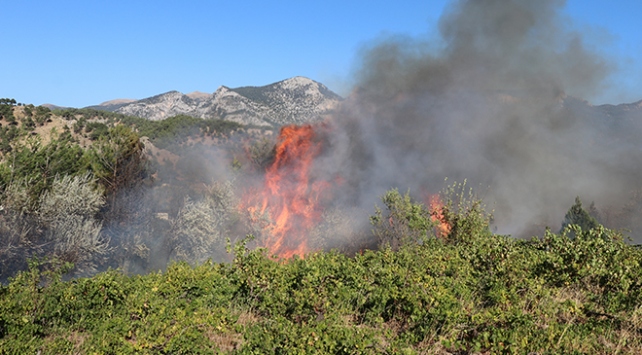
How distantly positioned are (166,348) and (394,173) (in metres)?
30.1

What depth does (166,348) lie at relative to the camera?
7203mm

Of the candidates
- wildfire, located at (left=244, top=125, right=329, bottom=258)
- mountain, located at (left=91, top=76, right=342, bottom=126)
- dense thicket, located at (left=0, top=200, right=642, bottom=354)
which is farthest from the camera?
mountain, located at (left=91, top=76, right=342, bottom=126)

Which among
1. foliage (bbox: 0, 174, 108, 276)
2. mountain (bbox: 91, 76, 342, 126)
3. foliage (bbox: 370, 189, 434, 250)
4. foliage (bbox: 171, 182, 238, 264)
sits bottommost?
foliage (bbox: 0, 174, 108, 276)

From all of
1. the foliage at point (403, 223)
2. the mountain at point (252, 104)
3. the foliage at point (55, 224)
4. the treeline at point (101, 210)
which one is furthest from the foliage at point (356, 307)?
the mountain at point (252, 104)

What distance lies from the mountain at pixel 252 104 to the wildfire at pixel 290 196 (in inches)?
2017

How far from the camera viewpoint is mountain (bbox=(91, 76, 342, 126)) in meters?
96.2

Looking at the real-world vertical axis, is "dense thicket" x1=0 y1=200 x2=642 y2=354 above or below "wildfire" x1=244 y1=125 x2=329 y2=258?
below

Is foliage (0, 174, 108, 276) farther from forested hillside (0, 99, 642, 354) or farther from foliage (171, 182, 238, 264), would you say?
foliage (171, 182, 238, 264)

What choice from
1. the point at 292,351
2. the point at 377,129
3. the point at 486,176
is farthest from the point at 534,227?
the point at 292,351

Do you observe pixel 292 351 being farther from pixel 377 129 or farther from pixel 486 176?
pixel 486 176

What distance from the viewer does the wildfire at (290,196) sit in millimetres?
31270

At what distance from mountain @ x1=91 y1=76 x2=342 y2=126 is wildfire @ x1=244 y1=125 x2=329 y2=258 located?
168ft

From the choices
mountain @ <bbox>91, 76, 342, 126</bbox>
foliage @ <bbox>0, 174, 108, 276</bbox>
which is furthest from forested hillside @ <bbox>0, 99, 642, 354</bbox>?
mountain @ <bbox>91, 76, 342, 126</bbox>

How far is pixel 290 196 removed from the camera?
33031 mm
